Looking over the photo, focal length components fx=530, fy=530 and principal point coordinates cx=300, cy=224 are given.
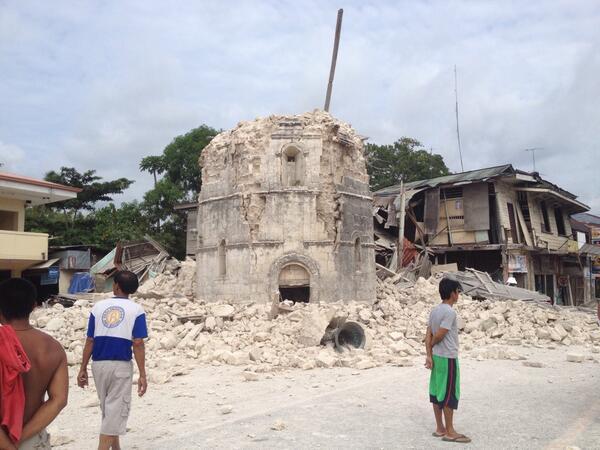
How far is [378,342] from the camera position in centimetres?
1384

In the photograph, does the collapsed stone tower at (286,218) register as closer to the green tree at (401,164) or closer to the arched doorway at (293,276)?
the arched doorway at (293,276)

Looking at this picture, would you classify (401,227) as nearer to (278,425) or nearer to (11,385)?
(278,425)

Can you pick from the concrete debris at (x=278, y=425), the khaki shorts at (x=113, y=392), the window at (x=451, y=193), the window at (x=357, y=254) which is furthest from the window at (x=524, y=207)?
the khaki shorts at (x=113, y=392)

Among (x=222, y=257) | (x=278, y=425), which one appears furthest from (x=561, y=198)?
(x=278, y=425)

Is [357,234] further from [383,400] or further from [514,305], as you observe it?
[383,400]

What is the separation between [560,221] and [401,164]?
13.1 meters

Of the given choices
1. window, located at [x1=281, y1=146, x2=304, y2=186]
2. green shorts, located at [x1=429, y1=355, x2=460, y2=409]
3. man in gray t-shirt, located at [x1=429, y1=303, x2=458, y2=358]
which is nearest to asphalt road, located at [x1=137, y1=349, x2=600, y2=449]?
green shorts, located at [x1=429, y1=355, x2=460, y2=409]

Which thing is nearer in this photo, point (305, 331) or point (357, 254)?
point (305, 331)

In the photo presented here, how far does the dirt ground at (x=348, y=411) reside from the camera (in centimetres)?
573

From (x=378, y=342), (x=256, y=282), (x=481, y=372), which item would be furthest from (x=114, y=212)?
(x=481, y=372)

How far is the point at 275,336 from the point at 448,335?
28.0 ft

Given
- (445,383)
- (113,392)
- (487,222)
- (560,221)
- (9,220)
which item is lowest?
(445,383)

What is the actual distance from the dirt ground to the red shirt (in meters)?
3.01

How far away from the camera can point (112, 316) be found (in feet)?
15.4
